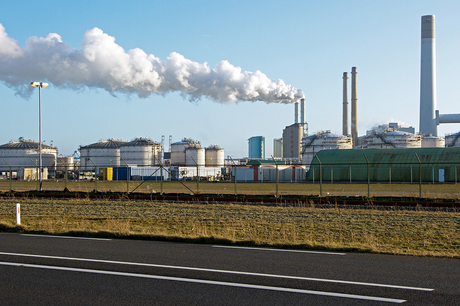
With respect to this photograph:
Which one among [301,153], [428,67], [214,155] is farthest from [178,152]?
[428,67]

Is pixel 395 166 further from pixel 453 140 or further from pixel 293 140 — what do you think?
pixel 293 140

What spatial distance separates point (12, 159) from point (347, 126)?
237 feet

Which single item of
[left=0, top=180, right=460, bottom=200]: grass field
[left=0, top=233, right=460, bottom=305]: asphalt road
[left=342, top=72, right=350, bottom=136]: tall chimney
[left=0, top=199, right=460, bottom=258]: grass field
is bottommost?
[left=0, top=180, right=460, bottom=200]: grass field

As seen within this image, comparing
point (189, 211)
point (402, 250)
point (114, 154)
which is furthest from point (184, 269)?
point (114, 154)

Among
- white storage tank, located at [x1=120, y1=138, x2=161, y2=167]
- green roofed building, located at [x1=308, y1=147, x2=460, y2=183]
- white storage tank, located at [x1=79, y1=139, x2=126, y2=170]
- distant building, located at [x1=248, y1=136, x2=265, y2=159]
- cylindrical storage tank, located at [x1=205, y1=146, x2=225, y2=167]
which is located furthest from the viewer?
distant building, located at [x1=248, y1=136, x2=265, y2=159]

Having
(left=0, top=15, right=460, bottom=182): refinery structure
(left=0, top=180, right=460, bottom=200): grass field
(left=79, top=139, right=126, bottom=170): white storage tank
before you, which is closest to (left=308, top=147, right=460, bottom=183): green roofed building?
(left=0, top=15, right=460, bottom=182): refinery structure

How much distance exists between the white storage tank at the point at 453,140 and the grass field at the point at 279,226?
72.3 meters

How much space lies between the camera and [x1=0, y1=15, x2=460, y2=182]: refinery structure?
188 ft

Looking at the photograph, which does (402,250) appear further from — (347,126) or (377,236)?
(347,126)

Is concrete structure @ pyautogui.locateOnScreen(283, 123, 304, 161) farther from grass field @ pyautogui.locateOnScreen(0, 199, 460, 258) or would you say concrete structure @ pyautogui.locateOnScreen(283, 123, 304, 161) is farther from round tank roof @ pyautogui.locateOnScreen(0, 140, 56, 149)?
grass field @ pyautogui.locateOnScreen(0, 199, 460, 258)

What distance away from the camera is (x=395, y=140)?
79188 millimetres

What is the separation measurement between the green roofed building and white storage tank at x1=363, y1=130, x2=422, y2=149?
21463 mm

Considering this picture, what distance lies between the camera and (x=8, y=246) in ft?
36.1

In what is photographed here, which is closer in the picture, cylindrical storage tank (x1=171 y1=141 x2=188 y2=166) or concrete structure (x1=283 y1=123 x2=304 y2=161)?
cylindrical storage tank (x1=171 y1=141 x2=188 y2=166)
